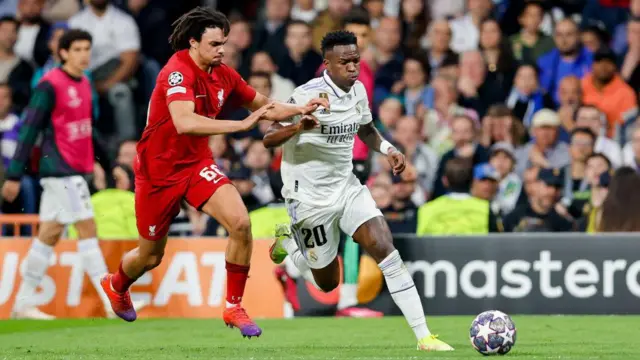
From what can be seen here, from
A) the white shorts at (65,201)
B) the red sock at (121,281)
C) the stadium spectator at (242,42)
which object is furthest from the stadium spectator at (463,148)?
the red sock at (121,281)

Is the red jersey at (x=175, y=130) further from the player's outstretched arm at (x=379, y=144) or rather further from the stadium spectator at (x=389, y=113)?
the stadium spectator at (x=389, y=113)

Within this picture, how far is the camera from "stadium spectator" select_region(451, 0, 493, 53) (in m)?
19.1

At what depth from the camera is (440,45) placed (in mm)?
18922

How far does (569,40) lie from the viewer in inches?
725

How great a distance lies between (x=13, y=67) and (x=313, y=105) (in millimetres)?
10023

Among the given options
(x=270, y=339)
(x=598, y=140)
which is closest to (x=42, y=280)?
(x=270, y=339)

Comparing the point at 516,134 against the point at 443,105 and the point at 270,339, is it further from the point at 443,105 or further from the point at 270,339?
the point at 270,339

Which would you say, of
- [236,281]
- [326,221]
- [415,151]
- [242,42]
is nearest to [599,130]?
[415,151]

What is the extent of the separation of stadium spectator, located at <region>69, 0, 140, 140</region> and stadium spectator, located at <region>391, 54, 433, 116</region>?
11.6 feet

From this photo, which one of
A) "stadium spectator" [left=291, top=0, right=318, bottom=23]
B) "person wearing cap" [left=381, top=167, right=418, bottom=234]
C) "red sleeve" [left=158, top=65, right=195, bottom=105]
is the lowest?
"person wearing cap" [left=381, top=167, right=418, bottom=234]

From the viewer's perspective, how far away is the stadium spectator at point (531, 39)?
1873 cm

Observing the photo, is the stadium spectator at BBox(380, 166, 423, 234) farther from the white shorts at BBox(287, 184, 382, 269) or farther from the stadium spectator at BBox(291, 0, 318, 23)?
the white shorts at BBox(287, 184, 382, 269)

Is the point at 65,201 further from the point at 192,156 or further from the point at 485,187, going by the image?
the point at 485,187

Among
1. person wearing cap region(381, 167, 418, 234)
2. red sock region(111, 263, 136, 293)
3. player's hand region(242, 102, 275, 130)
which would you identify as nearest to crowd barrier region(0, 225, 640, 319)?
person wearing cap region(381, 167, 418, 234)
